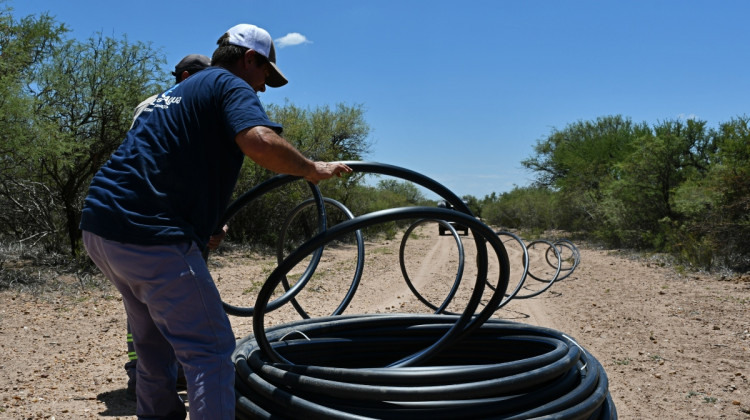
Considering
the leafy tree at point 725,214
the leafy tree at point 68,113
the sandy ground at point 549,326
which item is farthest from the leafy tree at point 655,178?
the leafy tree at point 68,113

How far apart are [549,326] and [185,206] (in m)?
6.40

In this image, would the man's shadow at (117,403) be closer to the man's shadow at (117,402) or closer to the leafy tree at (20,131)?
the man's shadow at (117,402)

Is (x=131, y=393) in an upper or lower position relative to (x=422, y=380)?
lower

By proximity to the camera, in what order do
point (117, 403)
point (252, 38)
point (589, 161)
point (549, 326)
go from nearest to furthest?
point (252, 38) → point (117, 403) → point (549, 326) → point (589, 161)

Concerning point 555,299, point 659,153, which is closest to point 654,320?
point 555,299

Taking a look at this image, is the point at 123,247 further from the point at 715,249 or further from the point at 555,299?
the point at 715,249

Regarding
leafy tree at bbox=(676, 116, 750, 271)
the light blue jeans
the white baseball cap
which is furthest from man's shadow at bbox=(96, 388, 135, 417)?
leafy tree at bbox=(676, 116, 750, 271)

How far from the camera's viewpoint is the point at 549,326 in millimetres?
7844

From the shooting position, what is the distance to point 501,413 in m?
2.52

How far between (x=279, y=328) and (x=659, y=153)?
777 inches

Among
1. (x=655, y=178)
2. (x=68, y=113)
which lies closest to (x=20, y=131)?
(x=68, y=113)

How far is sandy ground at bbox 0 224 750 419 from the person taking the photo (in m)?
4.77

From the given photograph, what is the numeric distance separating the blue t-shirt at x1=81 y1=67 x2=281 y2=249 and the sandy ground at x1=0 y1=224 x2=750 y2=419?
2.39 metres

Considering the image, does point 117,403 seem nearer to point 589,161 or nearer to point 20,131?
point 20,131
